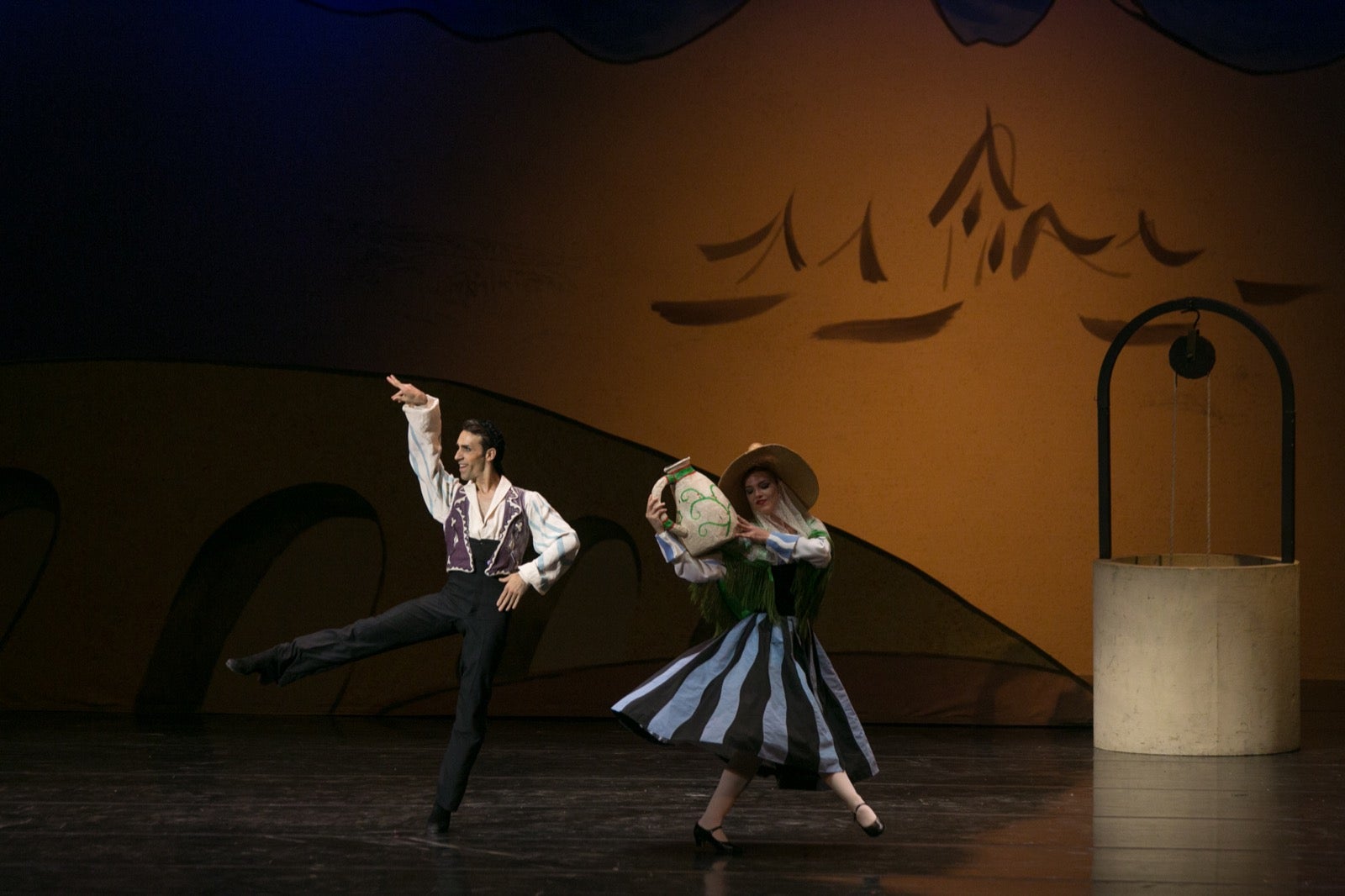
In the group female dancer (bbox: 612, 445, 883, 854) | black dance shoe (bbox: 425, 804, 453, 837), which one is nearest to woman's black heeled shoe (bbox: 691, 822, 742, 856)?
female dancer (bbox: 612, 445, 883, 854)

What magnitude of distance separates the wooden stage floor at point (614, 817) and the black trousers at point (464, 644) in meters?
0.24

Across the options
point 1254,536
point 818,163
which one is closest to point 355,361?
point 818,163

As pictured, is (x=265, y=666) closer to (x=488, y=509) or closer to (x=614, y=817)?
(x=488, y=509)

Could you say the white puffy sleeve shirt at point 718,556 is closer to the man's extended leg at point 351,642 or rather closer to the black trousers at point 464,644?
the black trousers at point 464,644

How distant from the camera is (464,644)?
4.49 m

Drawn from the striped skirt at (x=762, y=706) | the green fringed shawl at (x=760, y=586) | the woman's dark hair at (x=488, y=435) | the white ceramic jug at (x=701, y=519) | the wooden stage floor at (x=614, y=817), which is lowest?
the wooden stage floor at (x=614, y=817)

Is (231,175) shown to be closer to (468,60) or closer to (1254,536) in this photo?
(468,60)

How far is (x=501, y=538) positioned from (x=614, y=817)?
0.92 meters

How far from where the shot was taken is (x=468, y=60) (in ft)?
22.5

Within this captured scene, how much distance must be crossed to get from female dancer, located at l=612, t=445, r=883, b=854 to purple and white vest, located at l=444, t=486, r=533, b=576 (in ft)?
1.51

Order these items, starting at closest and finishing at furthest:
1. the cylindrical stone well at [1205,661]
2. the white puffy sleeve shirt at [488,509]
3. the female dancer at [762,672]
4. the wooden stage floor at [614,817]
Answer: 1. the wooden stage floor at [614,817]
2. the female dancer at [762,672]
3. the white puffy sleeve shirt at [488,509]
4. the cylindrical stone well at [1205,661]

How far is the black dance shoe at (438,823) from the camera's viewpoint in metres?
4.55

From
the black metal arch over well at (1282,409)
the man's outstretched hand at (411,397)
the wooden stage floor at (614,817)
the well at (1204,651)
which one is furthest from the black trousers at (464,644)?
the black metal arch over well at (1282,409)

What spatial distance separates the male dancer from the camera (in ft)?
14.8
